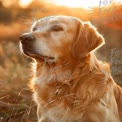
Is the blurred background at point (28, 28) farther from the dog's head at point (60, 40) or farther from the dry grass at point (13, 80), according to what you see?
the dog's head at point (60, 40)

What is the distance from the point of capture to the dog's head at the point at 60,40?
13.9 feet

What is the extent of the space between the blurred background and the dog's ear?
2008mm

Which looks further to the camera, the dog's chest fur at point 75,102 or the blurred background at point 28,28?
the blurred background at point 28,28

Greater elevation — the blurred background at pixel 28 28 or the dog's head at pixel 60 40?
the dog's head at pixel 60 40

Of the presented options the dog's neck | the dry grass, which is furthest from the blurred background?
the dog's neck

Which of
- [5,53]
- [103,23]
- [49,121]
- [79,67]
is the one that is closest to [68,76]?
[79,67]

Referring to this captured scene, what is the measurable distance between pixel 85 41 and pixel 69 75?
0.37 m

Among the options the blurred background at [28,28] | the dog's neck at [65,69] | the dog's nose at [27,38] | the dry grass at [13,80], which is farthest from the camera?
the blurred background at [28,28]

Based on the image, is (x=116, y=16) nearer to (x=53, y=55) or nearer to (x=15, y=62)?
(x=15, y=62)

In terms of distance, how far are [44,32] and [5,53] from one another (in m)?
3.05

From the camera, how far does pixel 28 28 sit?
7.20 metres

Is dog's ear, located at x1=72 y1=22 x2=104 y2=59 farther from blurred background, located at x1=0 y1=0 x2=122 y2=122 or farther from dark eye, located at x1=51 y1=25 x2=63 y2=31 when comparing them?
blurred background, located at x1=0 y1=0 x2=122 y2=122

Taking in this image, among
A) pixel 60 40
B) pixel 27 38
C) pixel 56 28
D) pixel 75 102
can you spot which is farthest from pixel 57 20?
pixel 75 102

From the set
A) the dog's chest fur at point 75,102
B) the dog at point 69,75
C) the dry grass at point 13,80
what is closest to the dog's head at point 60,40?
the dog at point 69,75
